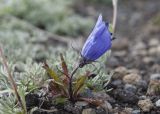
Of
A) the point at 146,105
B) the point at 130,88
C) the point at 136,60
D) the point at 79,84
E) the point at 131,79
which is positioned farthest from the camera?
the point at 136,60

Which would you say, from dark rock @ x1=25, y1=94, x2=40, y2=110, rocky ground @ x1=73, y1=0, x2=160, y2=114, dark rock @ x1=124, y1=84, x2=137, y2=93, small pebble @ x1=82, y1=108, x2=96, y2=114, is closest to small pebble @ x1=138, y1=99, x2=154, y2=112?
rocky ground @ x1=73, y1=0, x2=160, y2=114

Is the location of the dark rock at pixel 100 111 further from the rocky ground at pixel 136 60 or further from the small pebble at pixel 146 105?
the small pebble at pixel 146 105

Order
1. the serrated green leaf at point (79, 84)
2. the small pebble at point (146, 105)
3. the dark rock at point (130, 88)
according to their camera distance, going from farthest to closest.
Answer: the dark rock at point (130, 88) < the small pebble at point (146, 105) < the serrated green leaf at point (79, 84)

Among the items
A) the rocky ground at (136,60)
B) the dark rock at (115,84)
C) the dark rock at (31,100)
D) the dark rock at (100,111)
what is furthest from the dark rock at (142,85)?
the dark rock at (31,100)

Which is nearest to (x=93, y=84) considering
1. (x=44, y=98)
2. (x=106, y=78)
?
(x=106, y=78)

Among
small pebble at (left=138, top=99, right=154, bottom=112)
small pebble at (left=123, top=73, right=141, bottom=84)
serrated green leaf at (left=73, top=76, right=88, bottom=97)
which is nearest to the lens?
serrated green leaf at (left=73, top=76, right=88, bottom=97)

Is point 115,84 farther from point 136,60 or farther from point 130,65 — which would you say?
point 136,60

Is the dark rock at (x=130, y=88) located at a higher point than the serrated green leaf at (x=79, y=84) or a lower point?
higher

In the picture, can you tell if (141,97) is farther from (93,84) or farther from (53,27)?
(53,27)

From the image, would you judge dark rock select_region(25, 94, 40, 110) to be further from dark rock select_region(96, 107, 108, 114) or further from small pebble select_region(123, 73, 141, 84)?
small pebble select_region(123, 73, 141, 84)

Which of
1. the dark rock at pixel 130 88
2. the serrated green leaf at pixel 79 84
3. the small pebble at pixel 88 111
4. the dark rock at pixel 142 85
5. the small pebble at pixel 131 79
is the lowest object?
the small pebble at pixel 88 111

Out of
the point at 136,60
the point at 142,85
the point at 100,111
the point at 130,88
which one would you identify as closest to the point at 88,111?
the point at 100,111
